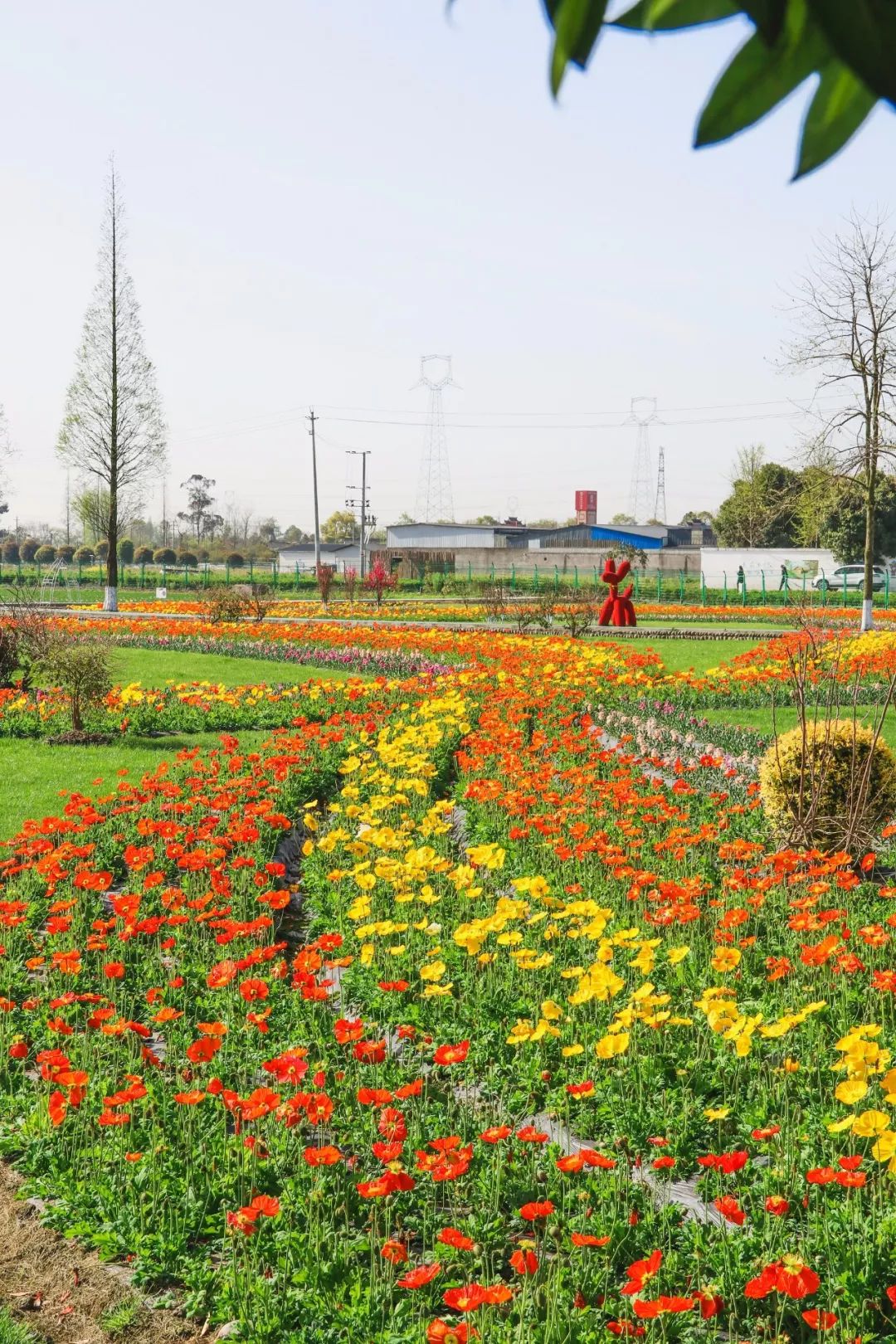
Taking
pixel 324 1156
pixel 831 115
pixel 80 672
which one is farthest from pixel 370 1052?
pixel 80 672

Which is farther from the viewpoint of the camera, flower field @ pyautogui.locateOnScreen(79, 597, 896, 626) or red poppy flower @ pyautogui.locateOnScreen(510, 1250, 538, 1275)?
flower field @ pyautogui.locateOnScreen(79, 597, 896, 626)

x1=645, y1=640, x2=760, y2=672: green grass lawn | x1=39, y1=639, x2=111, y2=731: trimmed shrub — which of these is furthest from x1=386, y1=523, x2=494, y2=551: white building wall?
x1=39, y1=639, x2=111, y2=731: trimmed shrub

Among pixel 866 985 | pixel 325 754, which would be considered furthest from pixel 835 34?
pixel 325 754

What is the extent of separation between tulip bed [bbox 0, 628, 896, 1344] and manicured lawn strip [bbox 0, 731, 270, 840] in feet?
6.27

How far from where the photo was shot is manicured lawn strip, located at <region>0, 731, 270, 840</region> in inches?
356

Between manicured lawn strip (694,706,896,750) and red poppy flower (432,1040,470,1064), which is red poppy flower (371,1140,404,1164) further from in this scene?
manicured lawn strip (694,706,896,750)

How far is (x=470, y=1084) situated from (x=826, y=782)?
4.14 m

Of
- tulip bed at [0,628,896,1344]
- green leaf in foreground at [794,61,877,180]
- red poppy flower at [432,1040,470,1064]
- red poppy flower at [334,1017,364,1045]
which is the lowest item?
tulip bed at [0,628,896,1344]

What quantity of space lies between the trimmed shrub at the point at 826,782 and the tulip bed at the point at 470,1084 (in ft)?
1.04

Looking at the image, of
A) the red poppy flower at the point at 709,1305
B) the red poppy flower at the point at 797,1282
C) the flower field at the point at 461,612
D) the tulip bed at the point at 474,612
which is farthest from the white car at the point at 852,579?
the red poppy flower at the point at 797,1282

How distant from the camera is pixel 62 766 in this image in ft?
35.1

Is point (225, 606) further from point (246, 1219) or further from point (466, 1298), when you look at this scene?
point (466, 1298)

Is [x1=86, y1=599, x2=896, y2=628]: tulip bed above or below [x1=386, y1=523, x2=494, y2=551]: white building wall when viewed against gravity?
below

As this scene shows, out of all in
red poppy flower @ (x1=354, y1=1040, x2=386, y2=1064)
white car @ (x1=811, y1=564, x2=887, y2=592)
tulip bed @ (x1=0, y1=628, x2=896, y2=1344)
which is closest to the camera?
tulip bed @ (x1=0, y1=628, x2=896, y2=1344)
